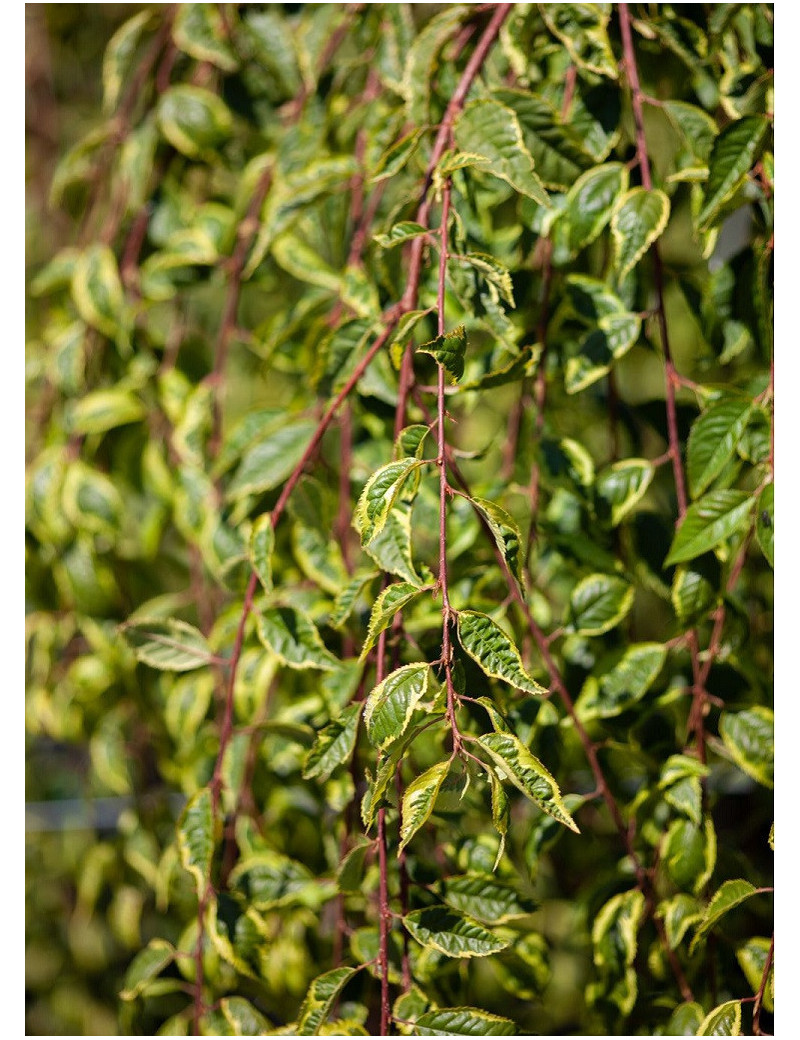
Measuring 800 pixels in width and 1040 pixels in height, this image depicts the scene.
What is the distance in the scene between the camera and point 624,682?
1.99 ft

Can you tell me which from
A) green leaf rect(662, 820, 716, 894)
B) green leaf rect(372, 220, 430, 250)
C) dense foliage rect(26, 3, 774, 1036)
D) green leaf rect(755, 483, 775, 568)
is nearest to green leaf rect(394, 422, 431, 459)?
dense foliage rect(26, 3, 774, 1036)

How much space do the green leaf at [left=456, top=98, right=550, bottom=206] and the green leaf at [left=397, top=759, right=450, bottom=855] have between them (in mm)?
313

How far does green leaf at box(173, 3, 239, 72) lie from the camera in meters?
0.76

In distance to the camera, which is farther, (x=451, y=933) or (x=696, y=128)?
(x=696, y=128)

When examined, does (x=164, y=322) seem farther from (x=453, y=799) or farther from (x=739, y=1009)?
(x=739, y=1009)

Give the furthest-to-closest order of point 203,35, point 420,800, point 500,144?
point 203,35 < point 500,144 < point 420,800

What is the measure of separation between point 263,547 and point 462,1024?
0.29m

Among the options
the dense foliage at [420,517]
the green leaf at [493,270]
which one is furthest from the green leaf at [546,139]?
the green leaf at [493,270]

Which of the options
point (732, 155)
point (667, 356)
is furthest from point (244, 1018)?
point (732, 155)

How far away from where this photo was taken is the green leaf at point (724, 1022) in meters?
0.51

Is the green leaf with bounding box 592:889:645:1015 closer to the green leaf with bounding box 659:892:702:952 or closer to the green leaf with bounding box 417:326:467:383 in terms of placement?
the green leaf with bounding box 659:892:702:952

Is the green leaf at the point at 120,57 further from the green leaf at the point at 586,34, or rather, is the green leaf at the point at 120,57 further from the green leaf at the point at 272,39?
the green leaf at the point at 586,34

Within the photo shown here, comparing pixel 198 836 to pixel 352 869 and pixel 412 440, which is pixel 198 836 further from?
pixel 412 440

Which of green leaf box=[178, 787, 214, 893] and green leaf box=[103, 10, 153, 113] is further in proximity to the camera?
green leaf box=[103, 10, 153, 113]
